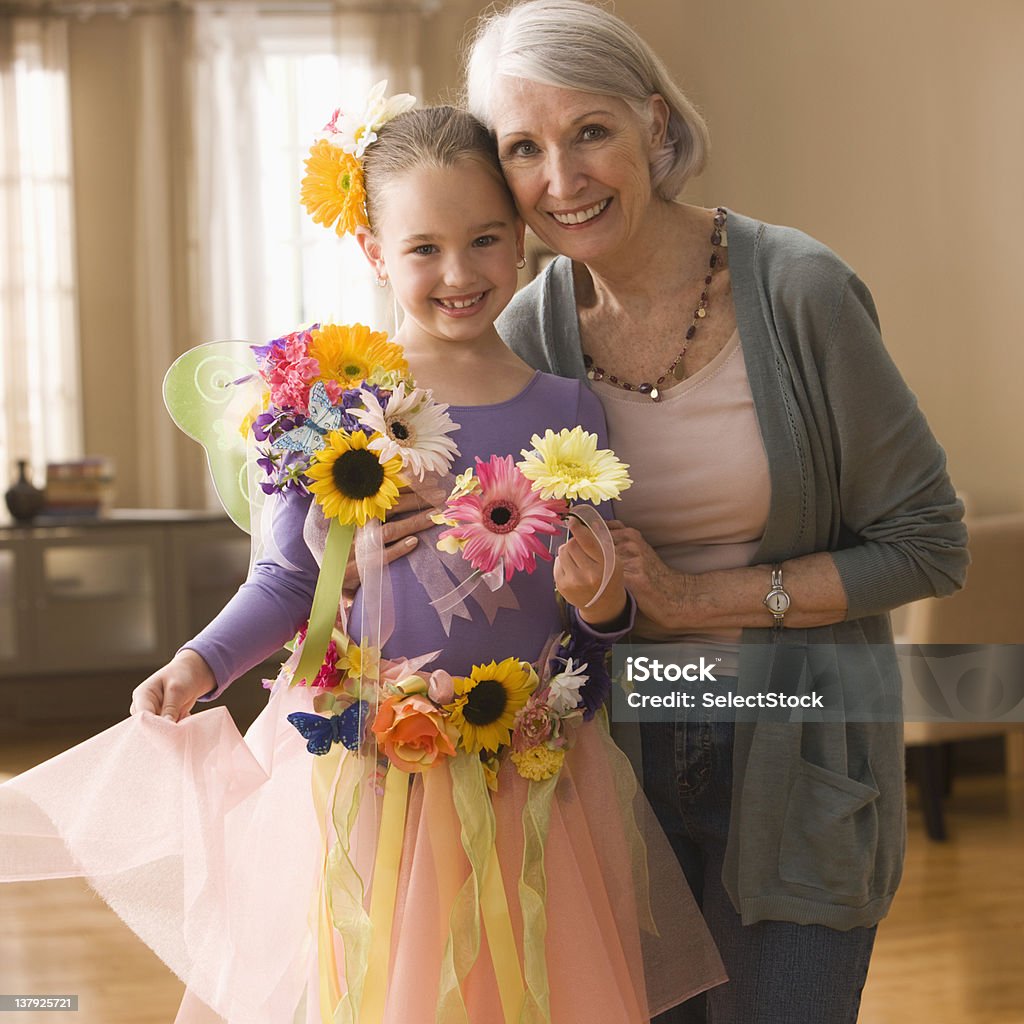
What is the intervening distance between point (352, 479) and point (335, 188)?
318 mm

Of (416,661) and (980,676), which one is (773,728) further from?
(980,676)

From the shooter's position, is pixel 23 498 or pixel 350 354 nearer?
pixel 350 354

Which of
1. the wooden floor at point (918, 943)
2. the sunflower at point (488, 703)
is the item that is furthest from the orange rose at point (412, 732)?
the wooden floor at point (918, 943)

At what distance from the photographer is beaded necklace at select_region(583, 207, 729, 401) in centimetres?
120

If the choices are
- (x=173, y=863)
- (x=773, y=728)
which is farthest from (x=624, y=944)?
(x=173, y=863)

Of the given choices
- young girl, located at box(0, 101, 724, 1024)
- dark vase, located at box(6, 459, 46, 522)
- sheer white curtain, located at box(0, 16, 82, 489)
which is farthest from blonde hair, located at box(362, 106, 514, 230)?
sheer white curtain, located at box(0, 16, 82, 489)

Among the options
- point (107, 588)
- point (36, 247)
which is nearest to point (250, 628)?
point (107, 588)

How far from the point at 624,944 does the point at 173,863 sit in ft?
1.33

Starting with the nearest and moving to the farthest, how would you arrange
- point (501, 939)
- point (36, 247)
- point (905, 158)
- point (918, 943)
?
point (501, 939) < point (905, 158) < point (918, 943) < point (36, 247)

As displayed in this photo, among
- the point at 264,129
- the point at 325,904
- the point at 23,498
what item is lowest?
the point at 325,904

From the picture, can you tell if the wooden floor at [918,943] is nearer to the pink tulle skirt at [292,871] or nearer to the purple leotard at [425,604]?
the pink tulle skirt at [292,871]

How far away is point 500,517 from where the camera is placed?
A: 1.01 meters

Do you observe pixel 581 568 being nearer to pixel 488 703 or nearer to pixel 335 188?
pixel 488 703

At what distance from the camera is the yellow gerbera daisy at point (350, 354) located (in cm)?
109
